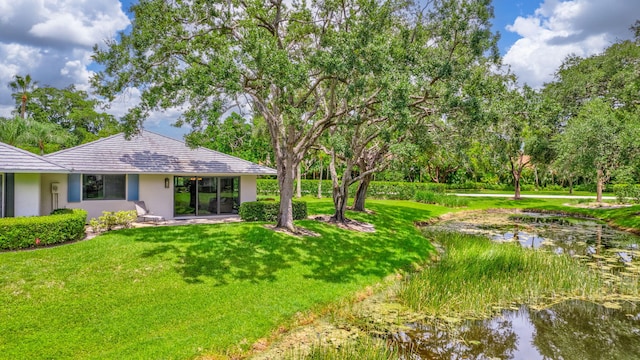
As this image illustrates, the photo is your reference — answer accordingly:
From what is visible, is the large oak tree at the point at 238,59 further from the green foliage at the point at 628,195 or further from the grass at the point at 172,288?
the green foliage at the point at 628,195

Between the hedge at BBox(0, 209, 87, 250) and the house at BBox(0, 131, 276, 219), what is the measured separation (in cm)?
208

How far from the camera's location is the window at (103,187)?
15.8m

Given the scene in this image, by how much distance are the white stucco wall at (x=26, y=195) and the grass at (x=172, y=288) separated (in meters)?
2.91

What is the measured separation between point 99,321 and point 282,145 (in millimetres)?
8822

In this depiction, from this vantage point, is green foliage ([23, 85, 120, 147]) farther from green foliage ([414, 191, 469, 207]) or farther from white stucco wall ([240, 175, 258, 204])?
green foliage ([414, 191, 469, 207])

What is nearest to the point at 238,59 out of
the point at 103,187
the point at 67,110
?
the point at 103,187

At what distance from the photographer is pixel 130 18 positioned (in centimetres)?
1321

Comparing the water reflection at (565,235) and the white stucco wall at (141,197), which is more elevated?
A: the white stucco wall at (141,197)

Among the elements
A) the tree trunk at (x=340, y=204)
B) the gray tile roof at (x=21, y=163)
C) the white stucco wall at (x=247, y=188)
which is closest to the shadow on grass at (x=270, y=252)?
the tree trunk at (x=340, y=204)

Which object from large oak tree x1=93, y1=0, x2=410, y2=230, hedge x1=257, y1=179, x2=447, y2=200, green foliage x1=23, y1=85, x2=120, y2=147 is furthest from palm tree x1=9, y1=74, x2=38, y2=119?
large oak tree x1=93, y1=0, x2=410, y2=230

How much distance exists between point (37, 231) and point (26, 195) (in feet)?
8.75

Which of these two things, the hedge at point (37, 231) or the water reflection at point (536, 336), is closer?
the water reflection at point (536, 336)

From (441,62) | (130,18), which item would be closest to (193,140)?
(130,18)

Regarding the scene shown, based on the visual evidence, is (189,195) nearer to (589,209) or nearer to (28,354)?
(28,354)
